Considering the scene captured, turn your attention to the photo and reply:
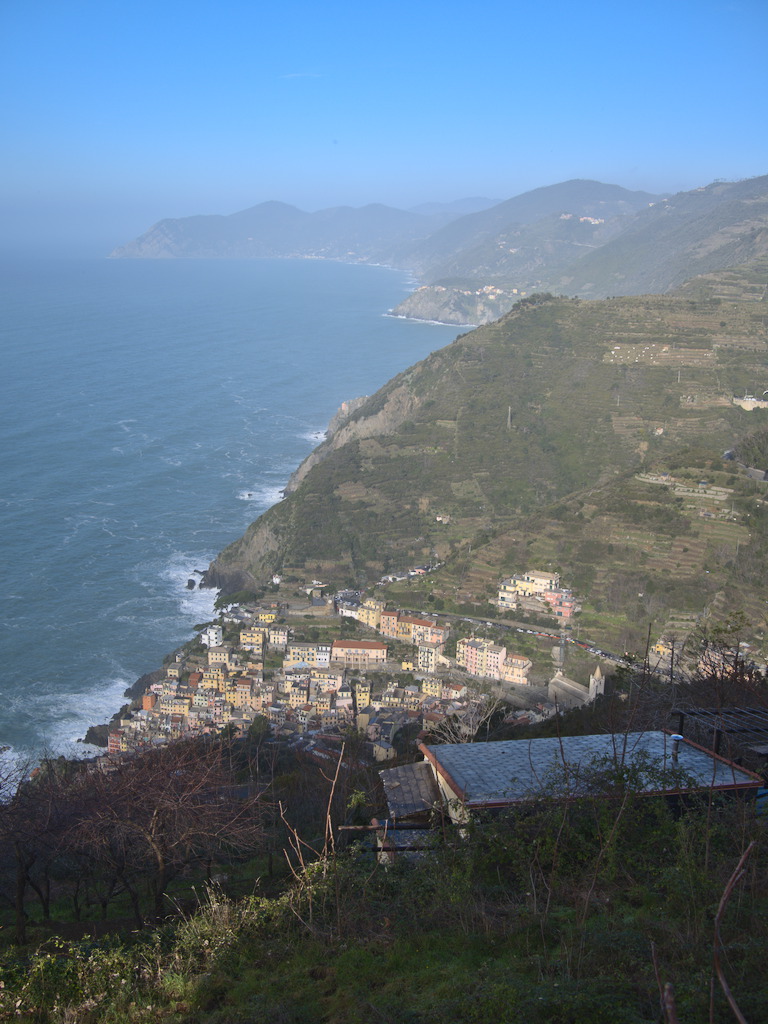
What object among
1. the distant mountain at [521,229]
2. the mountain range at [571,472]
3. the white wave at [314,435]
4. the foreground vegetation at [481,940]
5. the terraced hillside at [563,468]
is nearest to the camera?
the foreground vegetation at [481,940]

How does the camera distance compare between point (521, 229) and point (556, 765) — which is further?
point (521, 229)

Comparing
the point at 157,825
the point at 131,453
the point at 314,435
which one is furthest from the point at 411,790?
the point at 314,435

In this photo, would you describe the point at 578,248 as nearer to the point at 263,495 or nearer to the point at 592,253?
the point at 592,253

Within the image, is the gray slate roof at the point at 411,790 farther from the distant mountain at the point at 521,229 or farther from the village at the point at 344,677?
the distant mountain at the point at 521,229

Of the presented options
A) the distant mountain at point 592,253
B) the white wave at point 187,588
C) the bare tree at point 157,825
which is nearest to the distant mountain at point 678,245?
the distant mountain at point 592,253

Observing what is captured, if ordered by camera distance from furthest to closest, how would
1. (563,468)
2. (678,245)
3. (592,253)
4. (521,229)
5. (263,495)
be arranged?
(521,229) → (592,253) → (678,245) → (263,495) → (563,468)

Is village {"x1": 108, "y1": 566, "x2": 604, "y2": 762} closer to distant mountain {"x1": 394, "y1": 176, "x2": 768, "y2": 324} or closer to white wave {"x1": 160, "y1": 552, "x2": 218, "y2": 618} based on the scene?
white wave {"x1": 160, "y1": 552, "x2": 218, "y2": 618}

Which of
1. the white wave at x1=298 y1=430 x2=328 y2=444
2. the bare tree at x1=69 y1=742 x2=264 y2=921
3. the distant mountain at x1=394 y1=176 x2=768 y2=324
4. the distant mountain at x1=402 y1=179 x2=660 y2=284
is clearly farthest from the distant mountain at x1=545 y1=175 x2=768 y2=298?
the bare tree at x1=69 y1=742 x2=264 y2=921

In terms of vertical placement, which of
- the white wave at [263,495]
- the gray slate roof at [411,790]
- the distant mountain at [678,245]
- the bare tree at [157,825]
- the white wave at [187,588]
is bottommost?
the white wave at [187,588]
